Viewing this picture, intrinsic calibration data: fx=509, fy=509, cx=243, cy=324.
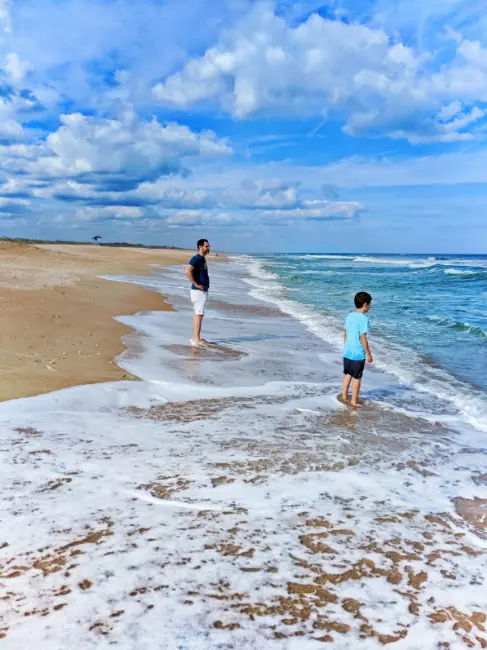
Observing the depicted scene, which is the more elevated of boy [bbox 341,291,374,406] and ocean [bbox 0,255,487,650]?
boy [bbox 341,291,374,406]

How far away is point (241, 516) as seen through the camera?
3.53 m

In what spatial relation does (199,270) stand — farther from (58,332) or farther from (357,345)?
(357,345)

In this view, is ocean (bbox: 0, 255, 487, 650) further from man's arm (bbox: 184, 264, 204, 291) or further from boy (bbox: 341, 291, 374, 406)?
man's arm (bbox: 184, 264, 204, 291)

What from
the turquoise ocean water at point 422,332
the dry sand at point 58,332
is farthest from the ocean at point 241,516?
the turquoise ocean water at point 422,332

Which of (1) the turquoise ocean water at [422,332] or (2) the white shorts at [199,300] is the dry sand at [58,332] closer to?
(2) the white shorts at [199,300]

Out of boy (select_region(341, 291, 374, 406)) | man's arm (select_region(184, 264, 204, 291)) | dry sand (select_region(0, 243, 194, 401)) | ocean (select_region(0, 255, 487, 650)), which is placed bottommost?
ocean (select_region(0, 255, 487, 650))

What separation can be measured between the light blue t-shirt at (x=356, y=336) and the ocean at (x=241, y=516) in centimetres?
71

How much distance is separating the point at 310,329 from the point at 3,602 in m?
11.6

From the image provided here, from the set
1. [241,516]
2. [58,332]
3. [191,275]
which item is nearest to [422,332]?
[191,275]

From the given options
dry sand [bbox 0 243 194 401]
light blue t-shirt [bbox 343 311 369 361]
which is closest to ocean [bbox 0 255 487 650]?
dry sand [bbox 0 243 194 401]

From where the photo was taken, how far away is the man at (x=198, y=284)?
10.1 metres

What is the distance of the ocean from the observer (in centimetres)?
251

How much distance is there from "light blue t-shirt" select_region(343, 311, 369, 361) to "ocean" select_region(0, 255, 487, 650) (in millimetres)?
714

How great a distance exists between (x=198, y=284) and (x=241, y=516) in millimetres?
7130
